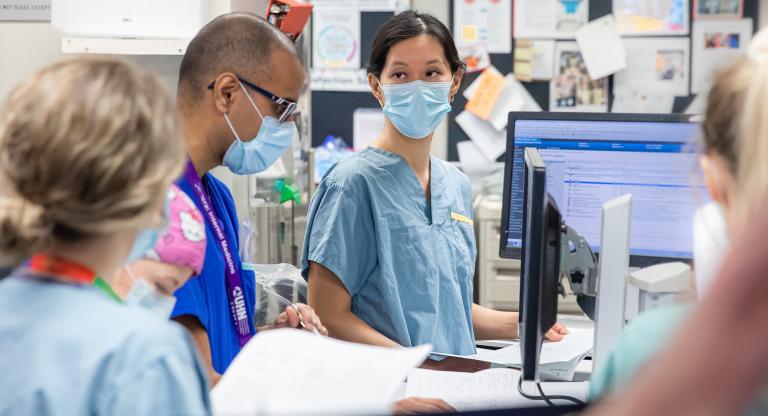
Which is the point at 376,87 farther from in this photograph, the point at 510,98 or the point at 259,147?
the point at 510,98

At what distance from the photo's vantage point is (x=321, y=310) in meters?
1.86

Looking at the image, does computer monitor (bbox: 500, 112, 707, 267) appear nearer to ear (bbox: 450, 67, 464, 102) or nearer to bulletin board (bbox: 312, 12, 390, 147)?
ear (bbox: 450, 67, 464, 102)

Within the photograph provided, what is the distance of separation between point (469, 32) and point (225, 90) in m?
2.46

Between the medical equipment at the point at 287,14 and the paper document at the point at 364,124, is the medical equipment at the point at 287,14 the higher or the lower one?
the higher one

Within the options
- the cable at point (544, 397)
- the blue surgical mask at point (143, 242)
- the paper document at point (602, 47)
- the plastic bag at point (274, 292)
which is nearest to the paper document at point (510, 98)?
the paper document at point (602, 47)

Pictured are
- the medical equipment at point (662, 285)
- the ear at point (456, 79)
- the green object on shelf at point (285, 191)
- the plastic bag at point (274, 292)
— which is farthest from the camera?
the green object on shelf at point (285, 191)

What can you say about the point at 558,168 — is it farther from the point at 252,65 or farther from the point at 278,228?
the point at 278,228

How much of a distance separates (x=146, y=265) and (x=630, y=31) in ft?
10.4

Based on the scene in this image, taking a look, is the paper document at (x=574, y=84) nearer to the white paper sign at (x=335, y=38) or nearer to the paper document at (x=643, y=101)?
the paper document at (x=643, y=101)

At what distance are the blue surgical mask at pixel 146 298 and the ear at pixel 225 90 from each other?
1.91 feet

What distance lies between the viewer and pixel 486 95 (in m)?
3.96

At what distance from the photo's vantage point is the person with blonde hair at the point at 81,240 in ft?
2.67

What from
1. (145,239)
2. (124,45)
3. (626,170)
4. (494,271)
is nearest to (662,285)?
(626,170)

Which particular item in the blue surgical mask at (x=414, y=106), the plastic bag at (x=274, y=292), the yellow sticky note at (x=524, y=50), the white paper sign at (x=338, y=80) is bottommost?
the plastic bag at (x=274, y=292)
